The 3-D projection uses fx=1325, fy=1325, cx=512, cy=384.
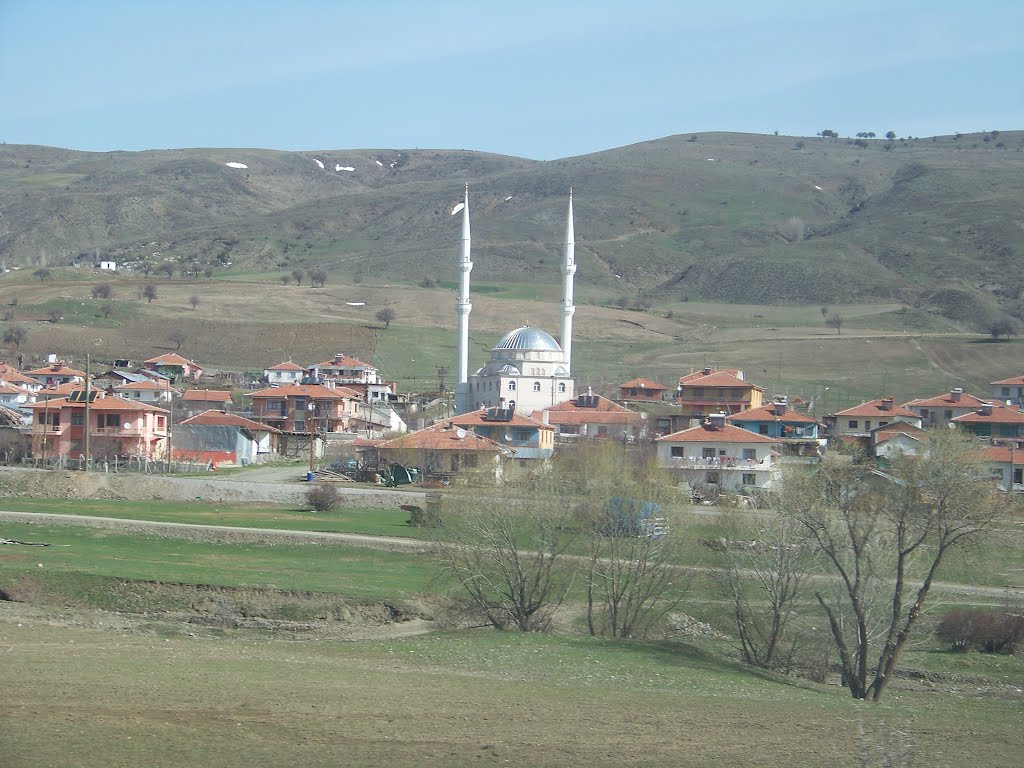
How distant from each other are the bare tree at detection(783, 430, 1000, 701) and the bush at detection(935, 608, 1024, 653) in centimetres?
362

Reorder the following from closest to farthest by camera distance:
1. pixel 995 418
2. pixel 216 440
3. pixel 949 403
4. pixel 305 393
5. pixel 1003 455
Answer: pixel 1003 455 < pixel 216 440 < pixel 995 418 < pixel 305 393 < pixel 949 403

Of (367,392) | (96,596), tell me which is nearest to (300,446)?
(367,392)

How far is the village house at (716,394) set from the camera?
71188 mm

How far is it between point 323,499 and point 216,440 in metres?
16.4

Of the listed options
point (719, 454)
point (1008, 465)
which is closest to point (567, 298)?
point (719, 454)

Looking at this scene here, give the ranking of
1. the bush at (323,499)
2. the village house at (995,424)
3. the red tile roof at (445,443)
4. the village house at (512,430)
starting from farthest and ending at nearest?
the village house at (995,424) < the village house at (512,430) < the red tile roof at (445,443) < the bush at (323,499)

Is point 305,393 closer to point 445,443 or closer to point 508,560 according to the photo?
point 445,443

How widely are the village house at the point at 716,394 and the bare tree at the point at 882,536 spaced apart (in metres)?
44.2

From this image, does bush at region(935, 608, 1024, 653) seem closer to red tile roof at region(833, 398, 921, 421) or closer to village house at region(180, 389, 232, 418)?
red tile roof at region(833, 398, 921, 421)

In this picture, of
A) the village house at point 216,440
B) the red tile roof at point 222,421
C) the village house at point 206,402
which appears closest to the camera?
the village house at point 216,440

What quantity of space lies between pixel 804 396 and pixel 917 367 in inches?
645

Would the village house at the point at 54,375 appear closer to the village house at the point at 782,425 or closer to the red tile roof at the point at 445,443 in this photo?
the red tile roof at the point at 445,443

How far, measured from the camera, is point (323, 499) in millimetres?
43750

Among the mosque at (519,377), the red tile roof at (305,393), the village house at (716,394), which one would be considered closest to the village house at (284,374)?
the mosque at (519,377)
